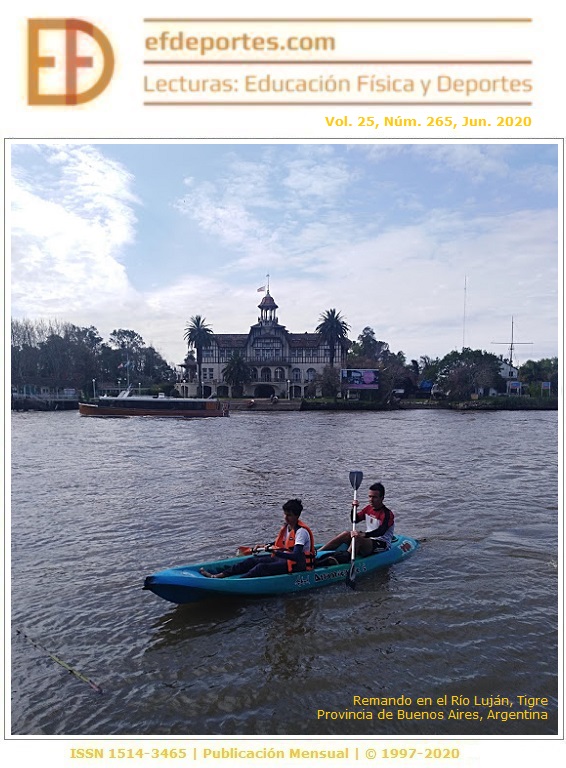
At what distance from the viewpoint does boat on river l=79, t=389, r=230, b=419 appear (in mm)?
49562

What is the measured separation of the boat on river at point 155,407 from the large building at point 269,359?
69.9 feet

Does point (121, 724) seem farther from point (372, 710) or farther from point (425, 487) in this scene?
point (425, 487)

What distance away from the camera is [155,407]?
164 feet

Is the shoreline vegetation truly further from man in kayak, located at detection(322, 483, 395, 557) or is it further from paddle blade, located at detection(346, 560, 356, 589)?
paddle blade, located at detection(346, 560, 356, 589)

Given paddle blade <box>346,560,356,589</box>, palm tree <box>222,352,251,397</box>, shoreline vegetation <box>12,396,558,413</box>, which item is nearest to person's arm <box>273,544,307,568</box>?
paddle blade <box>346,560,356,589</box>

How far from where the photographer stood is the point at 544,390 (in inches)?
2660

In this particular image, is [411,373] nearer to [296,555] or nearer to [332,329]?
[332,329]

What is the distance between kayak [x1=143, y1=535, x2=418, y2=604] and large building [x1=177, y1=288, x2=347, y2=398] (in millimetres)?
63085
